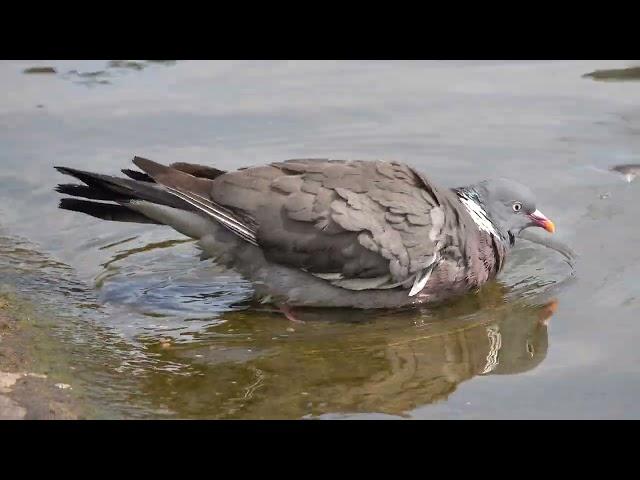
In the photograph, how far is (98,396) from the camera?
192 inches

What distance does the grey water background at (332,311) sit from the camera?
5.06 metres

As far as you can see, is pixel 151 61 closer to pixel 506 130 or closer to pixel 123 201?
pixel 506 130

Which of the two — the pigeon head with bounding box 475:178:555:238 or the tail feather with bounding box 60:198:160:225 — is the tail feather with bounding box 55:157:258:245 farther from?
the pigeon head with bounding box 475:178:555:238

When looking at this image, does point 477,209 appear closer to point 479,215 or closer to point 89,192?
point 479,215

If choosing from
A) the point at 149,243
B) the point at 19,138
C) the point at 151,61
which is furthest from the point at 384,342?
the point at 151,61

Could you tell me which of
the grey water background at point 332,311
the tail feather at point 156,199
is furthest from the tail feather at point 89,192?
the grey water background at point 332,311

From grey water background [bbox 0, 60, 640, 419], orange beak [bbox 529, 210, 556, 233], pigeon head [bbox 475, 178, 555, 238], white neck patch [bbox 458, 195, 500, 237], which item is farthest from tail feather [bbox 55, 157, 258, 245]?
orange beak [bbox 529, 210, 556, 233]

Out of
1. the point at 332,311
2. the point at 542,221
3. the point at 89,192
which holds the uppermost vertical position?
the point at 89,192

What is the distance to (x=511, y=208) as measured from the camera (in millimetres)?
6848

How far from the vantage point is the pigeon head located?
6.83m

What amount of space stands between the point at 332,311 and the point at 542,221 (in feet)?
5.15

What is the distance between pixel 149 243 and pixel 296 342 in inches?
71.6

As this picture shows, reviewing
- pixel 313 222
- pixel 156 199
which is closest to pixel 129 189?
pixel 156 199

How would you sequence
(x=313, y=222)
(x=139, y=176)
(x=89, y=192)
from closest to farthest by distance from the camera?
(x=313, y=222)
(x=89, y=192)
(x=139, y=176)
